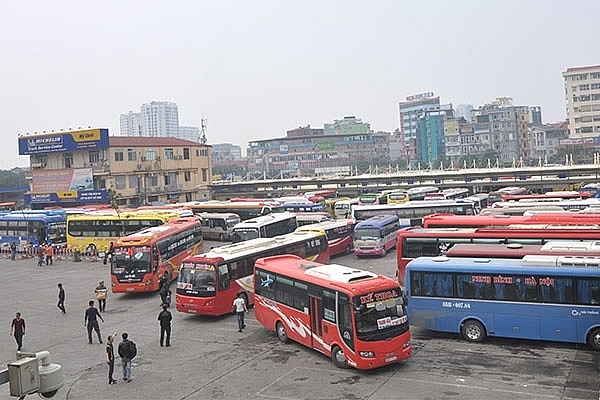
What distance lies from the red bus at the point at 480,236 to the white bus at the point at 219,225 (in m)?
20.2

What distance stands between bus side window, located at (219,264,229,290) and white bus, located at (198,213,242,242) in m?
20.9

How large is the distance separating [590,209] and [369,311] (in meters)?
18.6

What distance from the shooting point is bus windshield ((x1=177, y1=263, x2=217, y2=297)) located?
19.7 meters

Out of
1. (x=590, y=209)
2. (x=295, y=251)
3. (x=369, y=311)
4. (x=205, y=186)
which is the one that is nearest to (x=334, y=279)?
(x=369, y=311)

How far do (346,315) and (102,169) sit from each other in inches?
1931

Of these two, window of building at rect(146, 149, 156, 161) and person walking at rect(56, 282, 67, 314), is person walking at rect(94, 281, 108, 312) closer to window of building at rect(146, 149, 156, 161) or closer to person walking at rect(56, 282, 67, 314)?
person walking at rect(56, 282, 67, 314)

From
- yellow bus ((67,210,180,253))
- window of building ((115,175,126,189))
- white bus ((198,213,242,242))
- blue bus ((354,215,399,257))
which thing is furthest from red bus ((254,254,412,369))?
window of building ((115,175,126,189))

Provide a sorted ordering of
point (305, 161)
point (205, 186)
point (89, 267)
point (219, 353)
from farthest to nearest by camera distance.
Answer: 1. point (305, 161)
2. point (205, 186)
3. point (89, 267)
4. point (219, 353)

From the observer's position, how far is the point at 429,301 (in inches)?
643

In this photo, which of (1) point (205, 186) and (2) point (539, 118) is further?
(2) point (539, 118)

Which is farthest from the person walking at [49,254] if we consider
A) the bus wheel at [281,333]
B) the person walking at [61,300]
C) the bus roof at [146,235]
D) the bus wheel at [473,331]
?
the bus wheel at [473,331]

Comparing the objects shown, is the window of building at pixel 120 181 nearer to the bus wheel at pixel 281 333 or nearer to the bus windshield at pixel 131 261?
the bus windshield at pixel 131 261

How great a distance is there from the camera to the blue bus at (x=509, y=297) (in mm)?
14438

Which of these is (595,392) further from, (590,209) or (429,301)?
(590,209)
